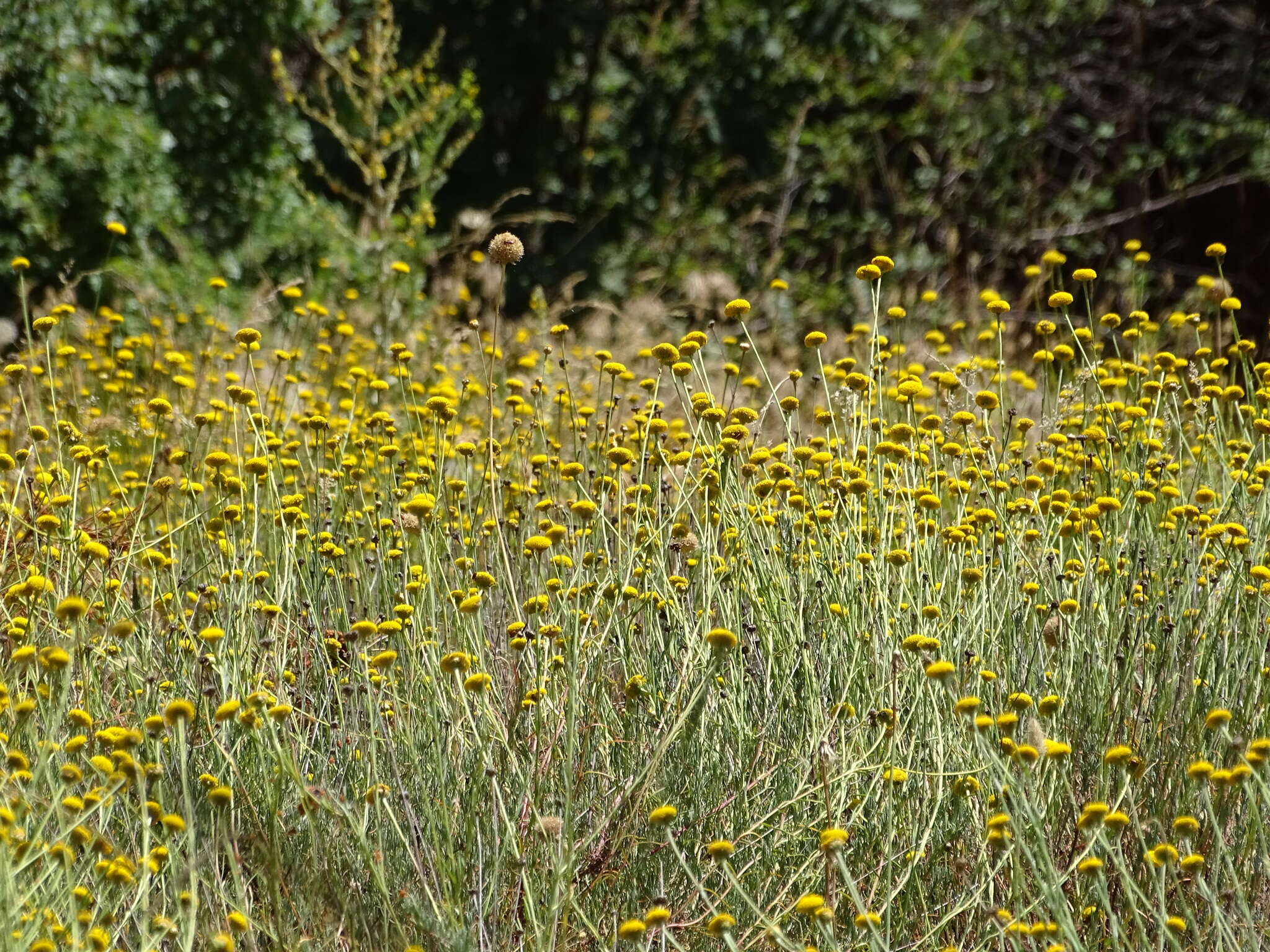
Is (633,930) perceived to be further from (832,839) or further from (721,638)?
(721,638)

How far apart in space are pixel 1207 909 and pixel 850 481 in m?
0.98

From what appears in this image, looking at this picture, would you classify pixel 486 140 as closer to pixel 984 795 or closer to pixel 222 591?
pixel 222 591

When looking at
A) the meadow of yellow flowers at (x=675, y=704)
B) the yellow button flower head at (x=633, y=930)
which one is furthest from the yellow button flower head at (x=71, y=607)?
the yellow button flower head at (x=633, y=930)

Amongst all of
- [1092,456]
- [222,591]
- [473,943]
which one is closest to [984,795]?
[473,943]

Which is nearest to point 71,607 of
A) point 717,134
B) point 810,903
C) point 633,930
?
point 633,930

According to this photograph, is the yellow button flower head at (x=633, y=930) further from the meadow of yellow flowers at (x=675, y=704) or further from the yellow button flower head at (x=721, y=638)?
the yellow button flower head at (x=721, y=638)

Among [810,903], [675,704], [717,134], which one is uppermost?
[717,134]

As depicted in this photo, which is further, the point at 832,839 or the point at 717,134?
the point at 717,134

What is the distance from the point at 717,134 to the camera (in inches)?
361

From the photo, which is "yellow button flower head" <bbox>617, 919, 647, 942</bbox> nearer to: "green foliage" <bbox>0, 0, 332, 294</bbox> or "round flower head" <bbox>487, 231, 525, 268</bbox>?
"round flower head" <bbox>487, 231, 525, 268</bbox>

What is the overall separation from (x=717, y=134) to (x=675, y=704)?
7174 mm

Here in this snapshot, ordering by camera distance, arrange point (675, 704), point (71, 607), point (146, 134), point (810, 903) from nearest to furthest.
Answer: point (810, 903)
point (71, 607)
point (675, 704)
point (146, 134)

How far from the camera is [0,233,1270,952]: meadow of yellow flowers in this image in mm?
2033

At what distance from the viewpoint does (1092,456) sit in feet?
10.5
